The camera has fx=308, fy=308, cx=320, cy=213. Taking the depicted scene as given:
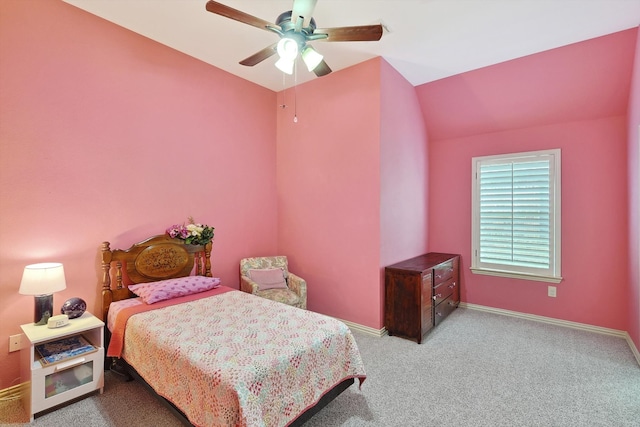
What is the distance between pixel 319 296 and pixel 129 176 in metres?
2.51

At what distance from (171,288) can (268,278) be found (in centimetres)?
112

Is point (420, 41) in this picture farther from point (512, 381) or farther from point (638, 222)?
point (512, 381)

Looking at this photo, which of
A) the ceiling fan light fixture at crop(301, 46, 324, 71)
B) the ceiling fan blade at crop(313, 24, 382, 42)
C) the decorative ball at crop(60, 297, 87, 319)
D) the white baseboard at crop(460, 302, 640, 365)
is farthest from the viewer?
the white baseboard at crop(460, 302, 640, 365)

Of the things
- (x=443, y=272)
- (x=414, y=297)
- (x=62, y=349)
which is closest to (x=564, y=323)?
(x=443, y=272)

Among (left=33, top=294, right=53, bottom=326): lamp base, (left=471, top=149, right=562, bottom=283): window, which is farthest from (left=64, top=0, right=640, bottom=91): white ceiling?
(left=33, top=294, right=53, bottom=326): lamp base

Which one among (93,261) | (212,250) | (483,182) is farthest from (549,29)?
(93,261)

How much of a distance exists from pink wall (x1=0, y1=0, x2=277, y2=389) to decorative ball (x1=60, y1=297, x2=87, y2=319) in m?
0.20

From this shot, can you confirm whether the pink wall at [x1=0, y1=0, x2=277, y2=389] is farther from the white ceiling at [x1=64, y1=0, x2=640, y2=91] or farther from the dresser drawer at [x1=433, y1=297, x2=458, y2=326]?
the dresser drawer at [x1=433, y1=297, x2=458, y2=326]

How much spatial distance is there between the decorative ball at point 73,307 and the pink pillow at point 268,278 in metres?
1.63

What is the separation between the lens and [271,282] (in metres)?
3.66

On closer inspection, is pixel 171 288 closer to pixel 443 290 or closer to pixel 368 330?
pixel 368 330

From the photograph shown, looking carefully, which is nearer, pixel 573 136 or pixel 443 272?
pixel 573 136

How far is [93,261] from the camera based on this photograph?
2736 millimetres

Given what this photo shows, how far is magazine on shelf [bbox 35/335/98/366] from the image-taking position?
219cm
